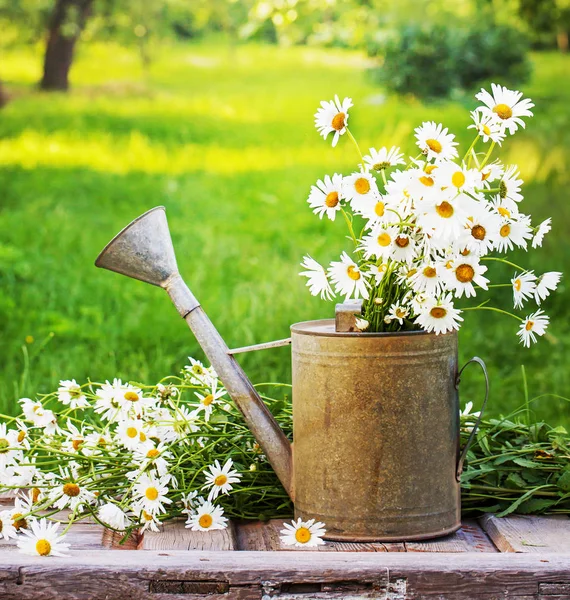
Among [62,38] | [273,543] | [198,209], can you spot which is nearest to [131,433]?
[273,543]

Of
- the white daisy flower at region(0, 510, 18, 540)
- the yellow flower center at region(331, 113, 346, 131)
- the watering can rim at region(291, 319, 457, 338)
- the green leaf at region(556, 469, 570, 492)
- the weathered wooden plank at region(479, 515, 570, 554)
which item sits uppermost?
the yellow flower center at region(331, 113, 346, 131)

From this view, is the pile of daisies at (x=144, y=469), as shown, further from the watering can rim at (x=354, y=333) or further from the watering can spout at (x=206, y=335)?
the watering can rim at (x=354, y=333)

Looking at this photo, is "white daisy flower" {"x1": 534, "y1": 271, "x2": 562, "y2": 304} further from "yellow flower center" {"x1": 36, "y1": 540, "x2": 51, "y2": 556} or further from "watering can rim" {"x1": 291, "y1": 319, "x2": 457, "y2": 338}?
"yellow flower center" {"x1": 36, "y1": 540, "x2": 51, "y2": 556}

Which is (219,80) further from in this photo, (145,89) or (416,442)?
(416,442)

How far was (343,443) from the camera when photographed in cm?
174

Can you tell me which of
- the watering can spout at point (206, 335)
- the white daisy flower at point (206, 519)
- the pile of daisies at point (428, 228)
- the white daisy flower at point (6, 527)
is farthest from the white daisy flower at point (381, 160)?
the white daisy flower at point (6, 527)

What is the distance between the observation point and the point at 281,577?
1.44 m

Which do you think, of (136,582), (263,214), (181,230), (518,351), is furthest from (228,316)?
(136,582)

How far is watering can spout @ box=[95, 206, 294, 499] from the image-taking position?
1860 mm

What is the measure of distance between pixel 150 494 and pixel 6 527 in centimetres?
27

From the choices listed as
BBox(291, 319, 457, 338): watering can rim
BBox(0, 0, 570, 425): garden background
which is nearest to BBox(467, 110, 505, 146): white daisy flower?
BBox(291, 319, 457, 338): watering can rim

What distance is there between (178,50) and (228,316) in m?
12.5

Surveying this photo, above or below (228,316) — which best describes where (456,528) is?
below

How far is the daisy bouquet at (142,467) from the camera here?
71.6 inches
